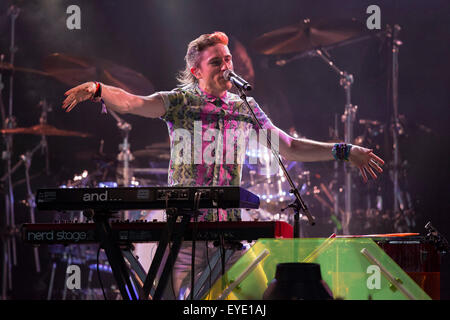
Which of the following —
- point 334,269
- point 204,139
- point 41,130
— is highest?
point 41,130

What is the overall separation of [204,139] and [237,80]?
384mm

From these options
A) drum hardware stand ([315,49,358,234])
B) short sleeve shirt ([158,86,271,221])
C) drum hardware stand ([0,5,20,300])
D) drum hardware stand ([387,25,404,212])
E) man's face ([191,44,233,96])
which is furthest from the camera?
drum hardware stand ([0,5,20,300])

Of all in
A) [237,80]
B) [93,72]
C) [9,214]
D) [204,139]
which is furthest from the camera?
[9,214]

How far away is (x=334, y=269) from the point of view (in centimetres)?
194

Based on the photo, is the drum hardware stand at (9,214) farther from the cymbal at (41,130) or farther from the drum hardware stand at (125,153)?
the drum hardware stand at (125,153)

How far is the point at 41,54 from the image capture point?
6.21m

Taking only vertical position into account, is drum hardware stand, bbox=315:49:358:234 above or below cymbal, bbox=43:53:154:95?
below

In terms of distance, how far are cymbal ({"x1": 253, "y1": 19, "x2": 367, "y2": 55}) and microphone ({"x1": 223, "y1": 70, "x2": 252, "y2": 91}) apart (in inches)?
115

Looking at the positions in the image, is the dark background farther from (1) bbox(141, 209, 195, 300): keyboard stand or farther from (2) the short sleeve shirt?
(1) bbox(141, 209, 195, 300): keyboard stand

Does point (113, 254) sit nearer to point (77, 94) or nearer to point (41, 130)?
point (77, 94)

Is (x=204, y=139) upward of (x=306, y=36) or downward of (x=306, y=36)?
downward

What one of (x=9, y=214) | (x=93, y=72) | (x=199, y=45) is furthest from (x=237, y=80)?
(x=9, y=214)

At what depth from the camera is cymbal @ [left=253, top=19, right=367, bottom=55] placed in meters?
5.34

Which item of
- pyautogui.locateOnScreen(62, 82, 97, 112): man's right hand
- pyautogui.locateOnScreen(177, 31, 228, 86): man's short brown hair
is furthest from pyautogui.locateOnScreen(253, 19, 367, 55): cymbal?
pyautogui.locateOnScreen(62, 82, 97, 112): man's right hand
